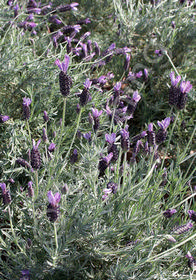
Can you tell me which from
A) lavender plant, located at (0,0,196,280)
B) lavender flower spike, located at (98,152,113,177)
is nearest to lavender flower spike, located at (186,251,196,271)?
lavender plant, located at (0,0,196,280)

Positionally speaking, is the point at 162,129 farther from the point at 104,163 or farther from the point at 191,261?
the point at 191,261

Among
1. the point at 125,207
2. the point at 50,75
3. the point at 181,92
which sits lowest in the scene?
the point at 125,207

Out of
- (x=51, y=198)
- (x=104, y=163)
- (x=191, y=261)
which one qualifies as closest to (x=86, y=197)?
(x=104, y=163)

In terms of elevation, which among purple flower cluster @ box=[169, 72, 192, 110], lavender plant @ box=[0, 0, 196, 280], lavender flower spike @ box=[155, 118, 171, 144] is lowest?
lavender plant @ box=[0, 0, 196, 280]

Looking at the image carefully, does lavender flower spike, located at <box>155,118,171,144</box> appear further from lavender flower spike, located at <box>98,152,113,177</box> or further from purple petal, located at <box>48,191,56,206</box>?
purple petal, located at <box>48,191,56,206</box>

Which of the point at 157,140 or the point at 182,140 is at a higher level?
the point at 157,140

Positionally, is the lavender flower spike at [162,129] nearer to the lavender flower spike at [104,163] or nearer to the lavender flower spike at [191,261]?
the lavender flower spike at [104,163]

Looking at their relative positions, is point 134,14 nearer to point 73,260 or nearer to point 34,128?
point 34,128

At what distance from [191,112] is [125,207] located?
141 centimetres

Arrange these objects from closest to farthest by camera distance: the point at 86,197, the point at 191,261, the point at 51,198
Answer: the point at 51,198 → the point at 191,261 → the point at 86,197

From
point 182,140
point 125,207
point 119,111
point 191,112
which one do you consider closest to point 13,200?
point 125,207

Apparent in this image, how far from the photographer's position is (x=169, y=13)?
119 inches

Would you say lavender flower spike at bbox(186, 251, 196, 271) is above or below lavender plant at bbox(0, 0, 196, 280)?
below

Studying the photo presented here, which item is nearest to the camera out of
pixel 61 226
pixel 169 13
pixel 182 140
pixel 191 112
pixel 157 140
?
pixel 61 226
